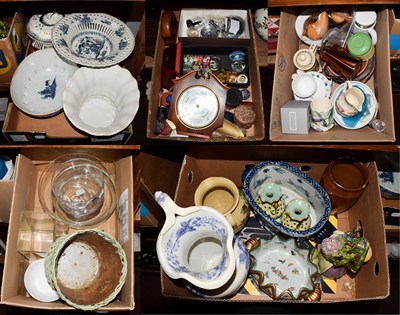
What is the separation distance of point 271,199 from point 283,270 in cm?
18

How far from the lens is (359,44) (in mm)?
1293

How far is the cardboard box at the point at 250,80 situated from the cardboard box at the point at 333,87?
0.14 ft

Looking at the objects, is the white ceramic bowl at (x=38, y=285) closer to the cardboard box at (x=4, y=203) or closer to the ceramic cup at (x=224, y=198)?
the cardboard box at (x=4, y=203)

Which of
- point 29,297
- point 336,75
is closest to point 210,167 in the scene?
point 336,75

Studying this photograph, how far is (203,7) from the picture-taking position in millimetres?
Result: 1445

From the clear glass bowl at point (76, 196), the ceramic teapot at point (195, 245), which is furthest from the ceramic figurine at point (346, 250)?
the clear glass bowl at point (76, 196)

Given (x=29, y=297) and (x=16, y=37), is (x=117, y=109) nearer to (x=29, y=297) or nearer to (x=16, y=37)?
(x=16, y=37)

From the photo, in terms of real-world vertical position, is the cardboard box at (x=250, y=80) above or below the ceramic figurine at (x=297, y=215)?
above

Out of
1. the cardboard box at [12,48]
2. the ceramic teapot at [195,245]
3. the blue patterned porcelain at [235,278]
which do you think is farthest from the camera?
the cardboard box at [12,48]

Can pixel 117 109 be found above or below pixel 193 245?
above

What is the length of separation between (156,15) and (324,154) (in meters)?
0.55

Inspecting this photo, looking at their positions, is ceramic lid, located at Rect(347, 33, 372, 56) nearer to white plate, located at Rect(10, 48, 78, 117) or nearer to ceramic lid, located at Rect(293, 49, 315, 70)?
ceramic lid, located at Rect(293, 49, 315, 70)

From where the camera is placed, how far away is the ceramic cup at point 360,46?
4.22 ft

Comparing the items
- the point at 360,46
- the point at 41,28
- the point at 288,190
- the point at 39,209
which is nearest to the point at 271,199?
the point at 288,190
